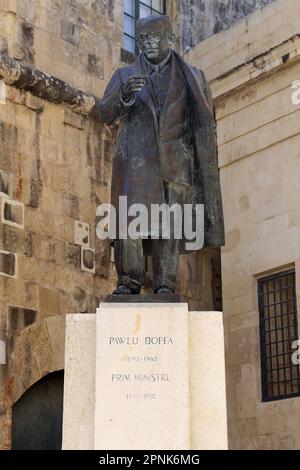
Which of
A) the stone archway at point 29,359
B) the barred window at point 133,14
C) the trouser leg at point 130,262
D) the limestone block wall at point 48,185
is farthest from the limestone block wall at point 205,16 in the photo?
the trouser leg at point 130,262

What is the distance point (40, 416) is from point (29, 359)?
0.75 meters

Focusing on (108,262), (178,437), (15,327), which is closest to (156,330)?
(178,437)

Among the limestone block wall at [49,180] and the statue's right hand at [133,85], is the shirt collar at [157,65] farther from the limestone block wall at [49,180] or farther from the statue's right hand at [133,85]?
the limestone block wall at [49,180]

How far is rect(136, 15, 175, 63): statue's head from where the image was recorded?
957 cm

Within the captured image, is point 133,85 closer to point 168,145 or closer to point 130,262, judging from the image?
point 168,145

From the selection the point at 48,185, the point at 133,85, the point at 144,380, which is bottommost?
the point at 144,380

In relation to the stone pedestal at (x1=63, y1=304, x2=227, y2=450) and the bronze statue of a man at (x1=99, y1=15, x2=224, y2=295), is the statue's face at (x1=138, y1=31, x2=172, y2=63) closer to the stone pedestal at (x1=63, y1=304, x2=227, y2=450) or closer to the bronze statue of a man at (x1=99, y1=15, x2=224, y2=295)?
the bronze statue of a man at (x1=99, y1=15, x2=224, y2=295)

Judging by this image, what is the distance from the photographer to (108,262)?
14781 millimetres

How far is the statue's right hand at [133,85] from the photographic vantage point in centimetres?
928

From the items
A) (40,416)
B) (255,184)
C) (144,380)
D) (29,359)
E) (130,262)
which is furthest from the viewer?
(255,184)

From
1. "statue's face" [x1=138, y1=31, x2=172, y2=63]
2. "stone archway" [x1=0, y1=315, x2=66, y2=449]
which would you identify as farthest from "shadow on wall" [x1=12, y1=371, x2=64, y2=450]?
"statue's face" [x1=138, y1=31, x2=172, y2=63]

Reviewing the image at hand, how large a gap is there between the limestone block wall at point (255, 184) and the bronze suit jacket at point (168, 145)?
499 centimetres

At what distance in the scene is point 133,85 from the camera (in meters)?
9.28

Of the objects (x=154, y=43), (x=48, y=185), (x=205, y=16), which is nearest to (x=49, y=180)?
(x=48, y=185)
